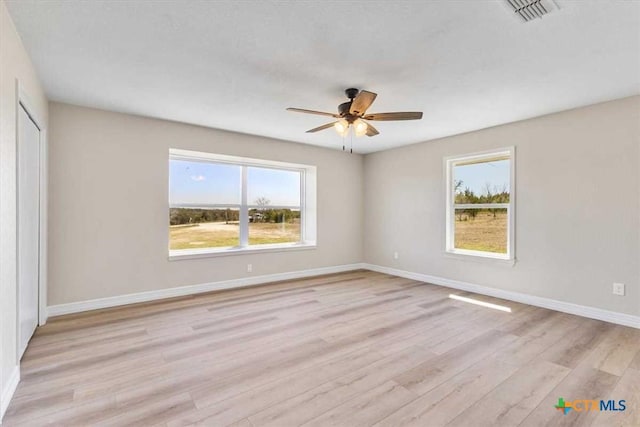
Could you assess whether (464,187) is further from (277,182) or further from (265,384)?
(265,384)

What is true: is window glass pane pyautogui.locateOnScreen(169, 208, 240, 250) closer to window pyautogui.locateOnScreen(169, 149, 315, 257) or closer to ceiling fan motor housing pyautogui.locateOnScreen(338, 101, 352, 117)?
window pyautogui.locateOnScreen(169, 149, 315, 257)

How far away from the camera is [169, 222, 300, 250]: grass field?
455cm

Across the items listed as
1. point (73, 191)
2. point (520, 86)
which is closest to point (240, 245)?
point (73, 191)

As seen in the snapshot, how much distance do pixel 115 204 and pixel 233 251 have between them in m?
1.70

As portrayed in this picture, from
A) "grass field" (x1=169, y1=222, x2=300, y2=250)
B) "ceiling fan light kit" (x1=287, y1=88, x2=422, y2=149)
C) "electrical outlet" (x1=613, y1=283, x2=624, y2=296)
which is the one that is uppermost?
"ceiling fan light kit" (x1=287, y1=88, x2=422, y2=149)

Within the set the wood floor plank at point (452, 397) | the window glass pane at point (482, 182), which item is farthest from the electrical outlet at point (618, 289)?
the wood floor plank at point (452, 397)

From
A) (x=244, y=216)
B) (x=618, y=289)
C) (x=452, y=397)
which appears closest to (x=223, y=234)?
(x=244, y=216)

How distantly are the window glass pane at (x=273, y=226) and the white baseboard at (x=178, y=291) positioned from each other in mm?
649

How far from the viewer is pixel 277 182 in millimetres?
5609

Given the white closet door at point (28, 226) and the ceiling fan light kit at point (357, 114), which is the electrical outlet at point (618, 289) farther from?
the white closet door at point (28, 226)

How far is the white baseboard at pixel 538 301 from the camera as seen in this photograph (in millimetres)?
3299

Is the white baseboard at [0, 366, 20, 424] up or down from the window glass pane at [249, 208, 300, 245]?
down

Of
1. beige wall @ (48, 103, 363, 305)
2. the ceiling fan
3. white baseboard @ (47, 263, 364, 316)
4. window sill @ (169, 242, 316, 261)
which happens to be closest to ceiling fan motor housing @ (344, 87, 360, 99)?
the ceiling fan

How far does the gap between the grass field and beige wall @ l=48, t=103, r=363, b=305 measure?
13.1 inches
